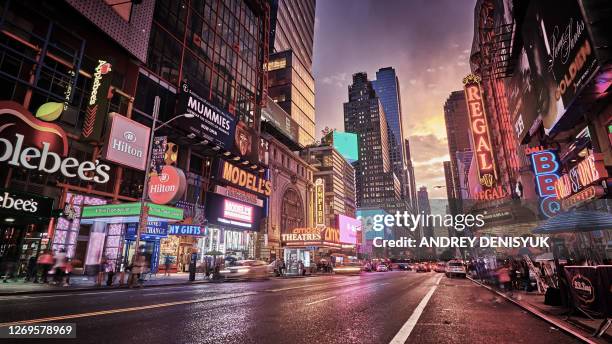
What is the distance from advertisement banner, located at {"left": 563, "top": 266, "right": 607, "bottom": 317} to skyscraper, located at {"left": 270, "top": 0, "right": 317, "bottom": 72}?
8314 centimetres

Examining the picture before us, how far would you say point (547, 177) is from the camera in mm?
24266

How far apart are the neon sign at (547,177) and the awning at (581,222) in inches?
557

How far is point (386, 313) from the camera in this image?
8.89m

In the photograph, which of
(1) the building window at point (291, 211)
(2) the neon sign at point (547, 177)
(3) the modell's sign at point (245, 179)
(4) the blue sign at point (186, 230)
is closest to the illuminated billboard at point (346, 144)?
(1) the building window at point (291, 211)

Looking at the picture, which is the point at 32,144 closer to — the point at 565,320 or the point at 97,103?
the point at 97,103

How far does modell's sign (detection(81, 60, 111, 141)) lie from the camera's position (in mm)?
23641

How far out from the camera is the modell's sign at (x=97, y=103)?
23.6 m

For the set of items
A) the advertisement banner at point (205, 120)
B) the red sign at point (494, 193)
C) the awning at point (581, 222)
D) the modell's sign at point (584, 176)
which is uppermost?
the advertisement banner at point (205, 120)

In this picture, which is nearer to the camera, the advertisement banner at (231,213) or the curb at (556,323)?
the curb at (556,323)

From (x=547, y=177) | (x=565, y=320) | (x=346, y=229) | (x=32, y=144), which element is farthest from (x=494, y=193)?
(x=32, y=144)

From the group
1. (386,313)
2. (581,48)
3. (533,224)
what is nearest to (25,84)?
(386,313)

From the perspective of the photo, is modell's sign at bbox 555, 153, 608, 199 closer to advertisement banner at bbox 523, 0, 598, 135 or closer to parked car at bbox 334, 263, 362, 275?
advertisement banner at bbox 523, 0, 598, 135

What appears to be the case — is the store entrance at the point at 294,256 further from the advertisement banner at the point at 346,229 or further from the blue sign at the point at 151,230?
the blue sign at the point at 151,230

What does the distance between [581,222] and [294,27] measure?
96038 mm
